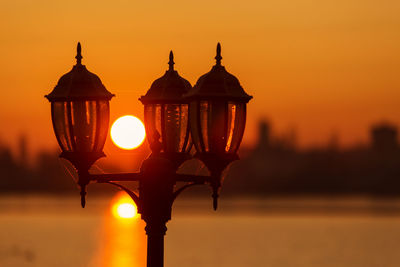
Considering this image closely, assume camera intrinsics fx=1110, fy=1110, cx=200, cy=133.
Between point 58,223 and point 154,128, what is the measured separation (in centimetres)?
17957

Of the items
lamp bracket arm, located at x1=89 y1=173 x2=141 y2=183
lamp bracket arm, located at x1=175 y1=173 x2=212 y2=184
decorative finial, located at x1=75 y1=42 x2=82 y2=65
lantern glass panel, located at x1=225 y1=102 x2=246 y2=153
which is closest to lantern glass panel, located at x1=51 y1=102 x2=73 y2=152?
lamp bracket arm, located at x1=89 y1=173 x2=141 y2=183

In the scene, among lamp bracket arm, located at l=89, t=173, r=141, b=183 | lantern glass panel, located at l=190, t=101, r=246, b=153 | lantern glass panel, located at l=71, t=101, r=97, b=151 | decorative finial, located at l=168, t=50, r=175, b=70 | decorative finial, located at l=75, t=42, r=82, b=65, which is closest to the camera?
lantern glass panel, located at l=190, t=101, r=246, b=153

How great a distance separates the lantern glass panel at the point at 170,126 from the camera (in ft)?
31.9

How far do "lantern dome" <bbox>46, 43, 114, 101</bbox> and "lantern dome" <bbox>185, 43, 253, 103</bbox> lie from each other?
0.86 metres

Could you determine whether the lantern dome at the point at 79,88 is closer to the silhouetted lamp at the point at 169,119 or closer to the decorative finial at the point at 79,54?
the decorative finial at the point at 79,54

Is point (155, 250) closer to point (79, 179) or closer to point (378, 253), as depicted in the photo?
point (79, 179)

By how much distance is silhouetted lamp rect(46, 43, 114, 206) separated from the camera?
944cm

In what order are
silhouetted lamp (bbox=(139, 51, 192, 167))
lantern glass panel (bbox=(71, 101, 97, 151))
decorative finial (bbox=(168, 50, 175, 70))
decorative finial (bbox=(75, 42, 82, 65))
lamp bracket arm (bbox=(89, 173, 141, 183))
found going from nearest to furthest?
lantern glass panel (bbox=(71, 101, 97, 151))
lamp bracket arm (bbox=(89, 173, 141, 183))
silhouetted lamp (bbox=(139, 51, 192, 167))
decorative finial (bbox=(75, 42, 82, 65))
decorative finial (bbox=(168, 50, 175, 70))

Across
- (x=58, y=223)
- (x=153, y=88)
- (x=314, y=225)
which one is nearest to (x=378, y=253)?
(x=314, y=225)

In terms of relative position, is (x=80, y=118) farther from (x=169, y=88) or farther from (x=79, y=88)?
(x=169, y=88)

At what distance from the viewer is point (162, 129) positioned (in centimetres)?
970

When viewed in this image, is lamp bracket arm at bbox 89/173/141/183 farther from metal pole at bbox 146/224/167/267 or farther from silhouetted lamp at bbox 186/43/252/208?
silhouetted lamp at bbox 186/43/252/208

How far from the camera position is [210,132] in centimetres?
897

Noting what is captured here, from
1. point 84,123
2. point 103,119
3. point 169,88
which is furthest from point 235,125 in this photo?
point 84,123
